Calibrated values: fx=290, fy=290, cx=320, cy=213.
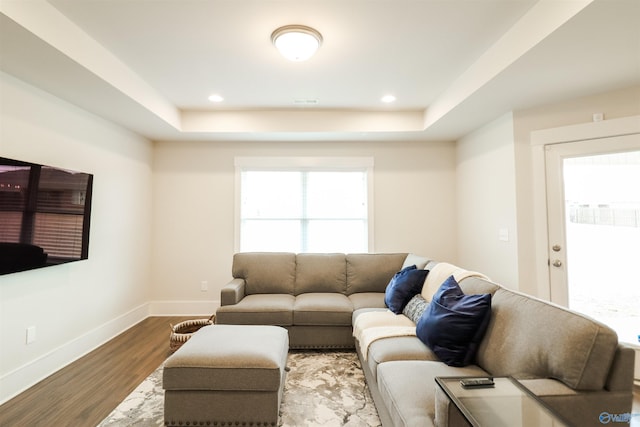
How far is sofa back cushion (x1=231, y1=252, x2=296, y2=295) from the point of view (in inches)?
136

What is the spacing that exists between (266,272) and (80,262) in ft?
6.11

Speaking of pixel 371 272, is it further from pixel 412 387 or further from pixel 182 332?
pixel 182 332

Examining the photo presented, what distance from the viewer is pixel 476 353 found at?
172cm

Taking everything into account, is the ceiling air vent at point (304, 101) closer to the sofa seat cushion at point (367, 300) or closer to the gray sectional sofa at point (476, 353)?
the gray sectional sofa at point (476, 353)

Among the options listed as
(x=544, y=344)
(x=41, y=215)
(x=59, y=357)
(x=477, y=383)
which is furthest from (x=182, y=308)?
(x=544, y=344)

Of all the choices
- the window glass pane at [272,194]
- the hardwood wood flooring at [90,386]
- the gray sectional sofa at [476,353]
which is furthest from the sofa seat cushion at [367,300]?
the hardwood wood flooring at [90,386]

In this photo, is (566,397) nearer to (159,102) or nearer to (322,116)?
(322,116)

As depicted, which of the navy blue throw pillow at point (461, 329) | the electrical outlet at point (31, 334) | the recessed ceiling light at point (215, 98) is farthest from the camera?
the recessed ceiling light at point (215, 98)

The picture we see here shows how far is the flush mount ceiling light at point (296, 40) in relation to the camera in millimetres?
2067

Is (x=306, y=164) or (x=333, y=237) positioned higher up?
(x=306, y=164)

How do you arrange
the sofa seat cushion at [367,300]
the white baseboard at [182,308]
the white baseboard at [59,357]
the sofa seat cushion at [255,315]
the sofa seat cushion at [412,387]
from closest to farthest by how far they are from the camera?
the sofa seat cushion at [412,387] < the white baseboard at [59,357] < the sofa seat cushion at [255,315] < the sofa seat cushion at [367,300] < the white baseboard at [182,308]

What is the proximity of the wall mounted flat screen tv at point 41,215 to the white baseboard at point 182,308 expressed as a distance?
59.8 inches

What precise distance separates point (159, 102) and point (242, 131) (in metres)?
0.95

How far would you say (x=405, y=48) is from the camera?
237 cm
